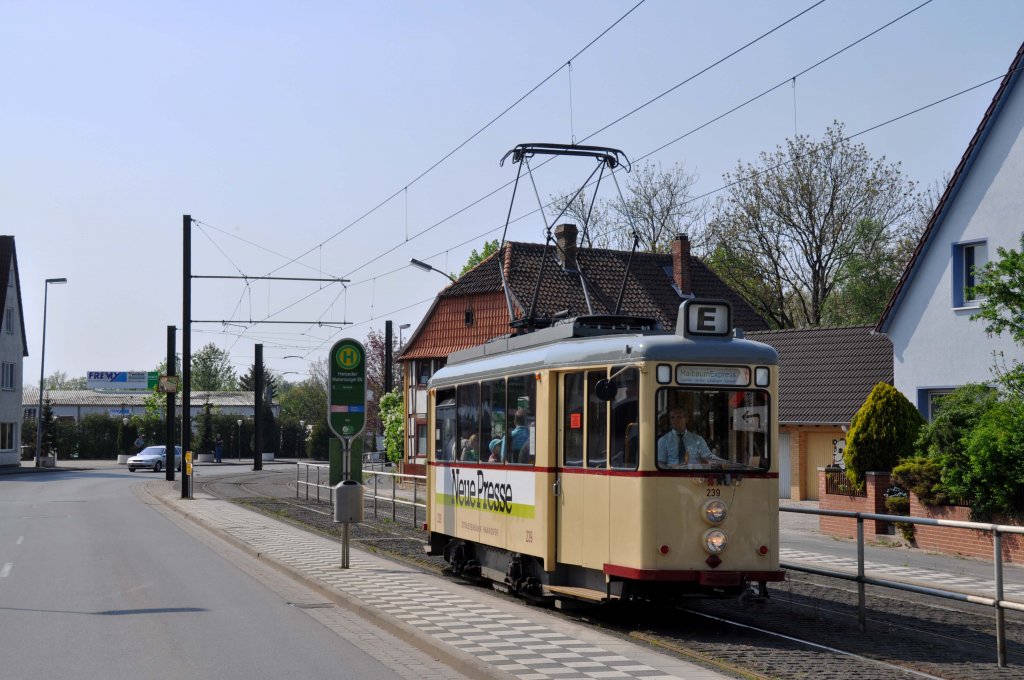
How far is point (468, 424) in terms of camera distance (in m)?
15.7

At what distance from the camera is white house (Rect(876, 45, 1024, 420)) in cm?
2550

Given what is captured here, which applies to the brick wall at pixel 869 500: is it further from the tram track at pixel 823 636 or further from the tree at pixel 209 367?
the tree at pixel 209 367

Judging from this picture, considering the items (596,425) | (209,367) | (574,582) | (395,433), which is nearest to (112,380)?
(209,367)

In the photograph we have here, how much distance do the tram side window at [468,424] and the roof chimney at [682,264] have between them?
33.3m

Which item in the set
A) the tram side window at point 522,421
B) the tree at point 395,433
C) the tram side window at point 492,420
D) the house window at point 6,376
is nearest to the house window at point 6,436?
the house window at point 6,376

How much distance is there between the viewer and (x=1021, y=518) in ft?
62.6

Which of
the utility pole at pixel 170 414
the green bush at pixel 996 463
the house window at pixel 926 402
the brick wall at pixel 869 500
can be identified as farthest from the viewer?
the utility pole at pixel 170 414

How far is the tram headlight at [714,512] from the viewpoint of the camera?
11422 millimetres

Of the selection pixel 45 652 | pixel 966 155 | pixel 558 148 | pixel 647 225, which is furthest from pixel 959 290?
pixel 647 225

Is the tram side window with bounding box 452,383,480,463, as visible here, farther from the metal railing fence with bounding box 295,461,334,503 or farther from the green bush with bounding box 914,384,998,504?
the metal railing fence with bounding box 295,461,334,503

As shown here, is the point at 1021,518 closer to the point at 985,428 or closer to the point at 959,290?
the point at 985,428

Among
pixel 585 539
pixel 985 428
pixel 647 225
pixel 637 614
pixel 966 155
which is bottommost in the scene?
pixel 637 614

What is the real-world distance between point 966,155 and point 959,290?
2928 mm

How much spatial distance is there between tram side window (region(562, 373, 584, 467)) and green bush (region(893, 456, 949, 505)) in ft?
34.2
